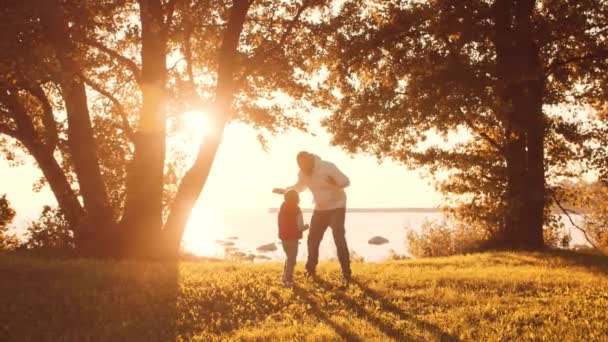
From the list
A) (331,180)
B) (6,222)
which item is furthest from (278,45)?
(6,222)

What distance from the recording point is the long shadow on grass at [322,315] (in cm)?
770

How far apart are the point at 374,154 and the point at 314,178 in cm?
1141

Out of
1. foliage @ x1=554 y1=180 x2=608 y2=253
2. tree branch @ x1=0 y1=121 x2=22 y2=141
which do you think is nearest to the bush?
foliage @ x1=554 y1=180 x2=608 y2=253

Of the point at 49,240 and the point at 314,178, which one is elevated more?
the point at 314,178

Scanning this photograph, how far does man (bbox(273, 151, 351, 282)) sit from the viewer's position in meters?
11.4

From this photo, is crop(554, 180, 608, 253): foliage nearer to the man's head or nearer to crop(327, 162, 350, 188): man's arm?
crop(327, 162, 350, 188): man's arm

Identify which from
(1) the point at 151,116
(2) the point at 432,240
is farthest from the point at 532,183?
(1) the point at 151,116

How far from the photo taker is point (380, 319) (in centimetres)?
870

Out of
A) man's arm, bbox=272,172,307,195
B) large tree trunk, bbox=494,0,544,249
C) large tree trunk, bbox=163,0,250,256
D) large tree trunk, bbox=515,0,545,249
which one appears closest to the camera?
man's arm, bbox=272,172,307,195

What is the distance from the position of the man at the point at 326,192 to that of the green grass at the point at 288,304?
0.92 meters

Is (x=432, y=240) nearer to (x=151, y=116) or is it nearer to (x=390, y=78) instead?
(x=390, y=78)

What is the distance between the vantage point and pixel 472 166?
23188 mm

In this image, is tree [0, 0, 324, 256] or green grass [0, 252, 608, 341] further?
tree [0, 0, 324, 256]

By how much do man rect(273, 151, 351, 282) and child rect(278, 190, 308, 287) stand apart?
0.31m
